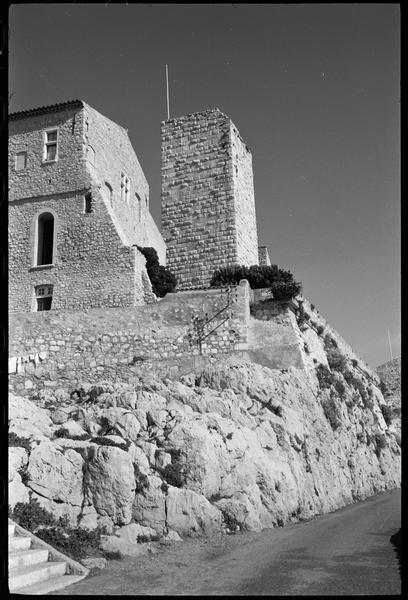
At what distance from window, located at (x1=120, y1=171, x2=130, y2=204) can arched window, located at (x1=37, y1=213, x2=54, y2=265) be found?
420 cm

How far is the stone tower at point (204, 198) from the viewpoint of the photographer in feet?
77.5

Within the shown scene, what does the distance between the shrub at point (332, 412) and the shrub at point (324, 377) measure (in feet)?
1.93

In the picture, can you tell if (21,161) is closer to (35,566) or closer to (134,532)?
(134,532)

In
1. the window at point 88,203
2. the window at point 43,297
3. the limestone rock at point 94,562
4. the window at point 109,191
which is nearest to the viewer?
the limestone rock at point 94,562

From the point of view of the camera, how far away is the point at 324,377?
21.7 meters

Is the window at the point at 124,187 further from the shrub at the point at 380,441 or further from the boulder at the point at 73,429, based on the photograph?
the boulder at the point at 73,429

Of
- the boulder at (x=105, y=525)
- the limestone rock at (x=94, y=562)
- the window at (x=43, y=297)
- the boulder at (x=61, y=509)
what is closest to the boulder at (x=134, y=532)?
the boulder at (x=105, y=525)

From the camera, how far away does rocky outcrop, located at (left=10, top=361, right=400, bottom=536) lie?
11.1m

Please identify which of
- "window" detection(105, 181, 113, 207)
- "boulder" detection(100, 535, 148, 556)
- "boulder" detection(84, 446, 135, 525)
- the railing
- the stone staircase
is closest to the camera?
the stone staircase

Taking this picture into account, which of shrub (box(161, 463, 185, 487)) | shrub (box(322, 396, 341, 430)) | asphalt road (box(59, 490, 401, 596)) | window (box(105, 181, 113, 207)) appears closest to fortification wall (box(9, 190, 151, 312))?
window (box(105, 181, 113, 207))

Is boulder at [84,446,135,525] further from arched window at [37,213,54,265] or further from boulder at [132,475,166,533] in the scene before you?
arched window at [37,213,54,265]

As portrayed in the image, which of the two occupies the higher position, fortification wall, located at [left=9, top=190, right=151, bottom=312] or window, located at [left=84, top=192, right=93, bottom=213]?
window, located at [left=84, top=192, right=93, bottom=213]

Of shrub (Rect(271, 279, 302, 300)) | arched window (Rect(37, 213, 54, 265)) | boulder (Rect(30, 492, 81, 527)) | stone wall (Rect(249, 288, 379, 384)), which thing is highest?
arched window (Rect(37, 213, 54, 265))

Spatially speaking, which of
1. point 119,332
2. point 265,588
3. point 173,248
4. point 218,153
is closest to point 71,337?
point 119,332
